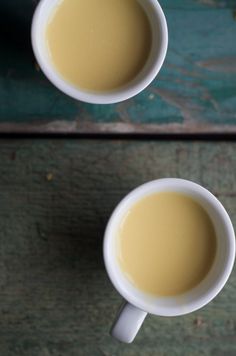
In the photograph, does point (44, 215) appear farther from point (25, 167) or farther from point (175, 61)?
point (175, 61)

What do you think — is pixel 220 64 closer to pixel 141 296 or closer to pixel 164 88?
pixel 164 88

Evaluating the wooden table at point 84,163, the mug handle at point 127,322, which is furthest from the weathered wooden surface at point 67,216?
the mug handle at point 127,322

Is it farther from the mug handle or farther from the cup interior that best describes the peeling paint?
the mug handle

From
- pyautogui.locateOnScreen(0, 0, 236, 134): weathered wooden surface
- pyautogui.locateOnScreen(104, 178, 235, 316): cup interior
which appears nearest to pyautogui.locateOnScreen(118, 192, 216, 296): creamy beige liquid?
pyautogui.locateOnScreen(104, 178, 235, 316): cup interior

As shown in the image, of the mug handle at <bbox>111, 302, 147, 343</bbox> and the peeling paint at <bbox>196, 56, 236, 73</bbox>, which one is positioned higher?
the peeling paint at <bbox>196, 56, 236, 73</bbox>

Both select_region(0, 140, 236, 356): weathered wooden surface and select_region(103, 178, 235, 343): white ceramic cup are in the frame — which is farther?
select_region(0, 140, 236, 356): weathered wooden surface

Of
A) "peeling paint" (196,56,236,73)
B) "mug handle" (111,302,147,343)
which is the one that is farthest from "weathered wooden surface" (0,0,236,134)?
"mug handle" (111,302,147,343)
